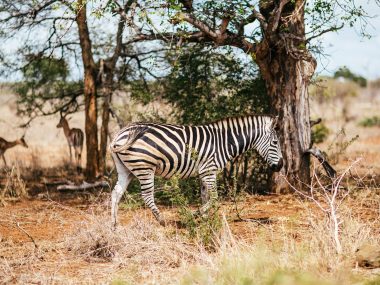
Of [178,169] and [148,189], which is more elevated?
[178,169]

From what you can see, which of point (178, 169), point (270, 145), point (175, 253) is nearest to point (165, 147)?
point (178, 169)

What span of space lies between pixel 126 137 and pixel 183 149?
934 mm

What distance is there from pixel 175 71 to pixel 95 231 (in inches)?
236

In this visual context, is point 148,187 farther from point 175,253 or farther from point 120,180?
point 175,253

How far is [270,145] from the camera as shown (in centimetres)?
1023

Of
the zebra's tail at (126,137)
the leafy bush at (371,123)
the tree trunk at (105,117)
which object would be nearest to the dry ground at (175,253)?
the zebra's tail at (126,137)

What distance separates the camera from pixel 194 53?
42.0ft

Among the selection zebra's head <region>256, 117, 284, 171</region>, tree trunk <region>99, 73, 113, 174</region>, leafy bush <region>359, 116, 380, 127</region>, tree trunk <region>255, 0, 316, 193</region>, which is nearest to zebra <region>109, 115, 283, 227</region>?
zebra's head <region>256, 117, 284, 171</region>

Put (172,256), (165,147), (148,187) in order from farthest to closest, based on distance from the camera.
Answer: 1. (165,147)
2. (148,187)
3. (172,256)

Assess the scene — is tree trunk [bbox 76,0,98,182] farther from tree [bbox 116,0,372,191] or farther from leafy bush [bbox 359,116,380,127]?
leafy bush [bbox 359,116,380,127]

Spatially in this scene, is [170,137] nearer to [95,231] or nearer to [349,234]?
[95,231]

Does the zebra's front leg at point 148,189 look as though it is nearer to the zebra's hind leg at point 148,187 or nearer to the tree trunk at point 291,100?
the zebra's hind leg at point 148,187

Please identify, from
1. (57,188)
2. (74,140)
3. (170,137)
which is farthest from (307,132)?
(74,140)

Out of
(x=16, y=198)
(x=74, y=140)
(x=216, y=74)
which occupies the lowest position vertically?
(x=16, y=198)
